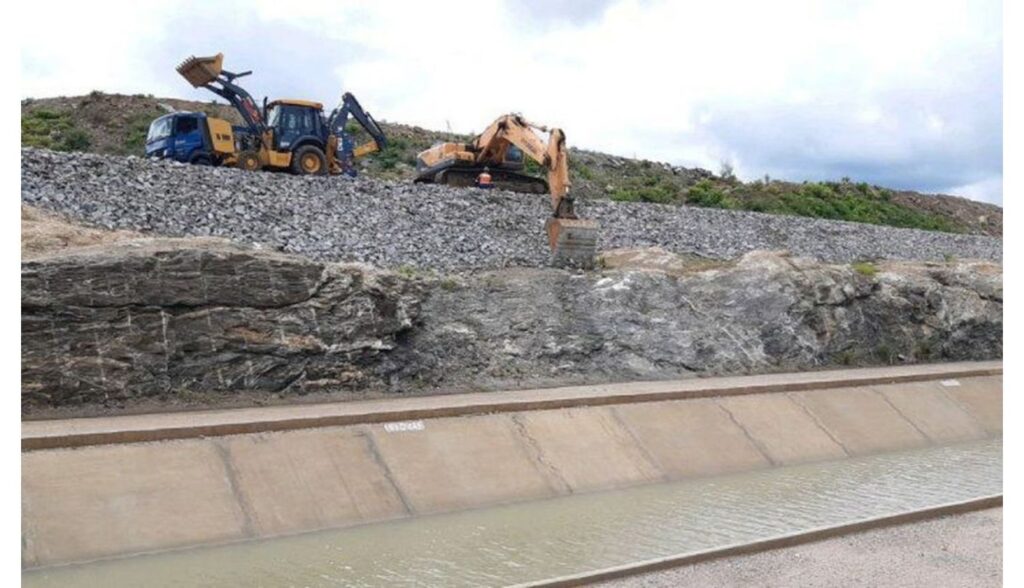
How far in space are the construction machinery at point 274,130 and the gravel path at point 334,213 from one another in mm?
4245

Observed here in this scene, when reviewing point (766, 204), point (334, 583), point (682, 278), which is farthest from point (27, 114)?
point (334, 583)

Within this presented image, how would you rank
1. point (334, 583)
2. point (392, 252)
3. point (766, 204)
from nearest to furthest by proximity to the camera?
point (334, 583)
point (392, 252)
point (766, 204)

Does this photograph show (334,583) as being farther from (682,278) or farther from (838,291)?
(838,291)

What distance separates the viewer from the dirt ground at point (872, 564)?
7793 mm

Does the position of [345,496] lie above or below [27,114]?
below

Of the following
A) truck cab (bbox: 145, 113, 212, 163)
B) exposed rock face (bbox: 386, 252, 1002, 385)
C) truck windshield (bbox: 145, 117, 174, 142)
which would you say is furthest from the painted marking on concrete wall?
truck windshield (bbox: 145, 117, 174, 142)

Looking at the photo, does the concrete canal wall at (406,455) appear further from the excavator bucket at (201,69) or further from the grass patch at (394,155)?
the grass patch at (394,155)

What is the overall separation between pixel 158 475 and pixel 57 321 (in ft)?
9.86

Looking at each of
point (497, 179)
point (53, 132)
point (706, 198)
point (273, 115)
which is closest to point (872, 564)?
point (497, 179)

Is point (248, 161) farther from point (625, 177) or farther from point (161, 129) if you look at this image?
point (625, 177)

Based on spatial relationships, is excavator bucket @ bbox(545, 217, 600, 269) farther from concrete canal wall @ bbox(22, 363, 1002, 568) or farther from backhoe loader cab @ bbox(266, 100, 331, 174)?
backhoe loader cab @ bbox(266, 100, 331, 174)

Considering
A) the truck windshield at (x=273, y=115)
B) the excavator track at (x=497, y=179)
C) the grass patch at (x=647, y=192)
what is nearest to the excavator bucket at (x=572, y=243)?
the excavator track at (x=497, y=179)

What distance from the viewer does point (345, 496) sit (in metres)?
10.4
